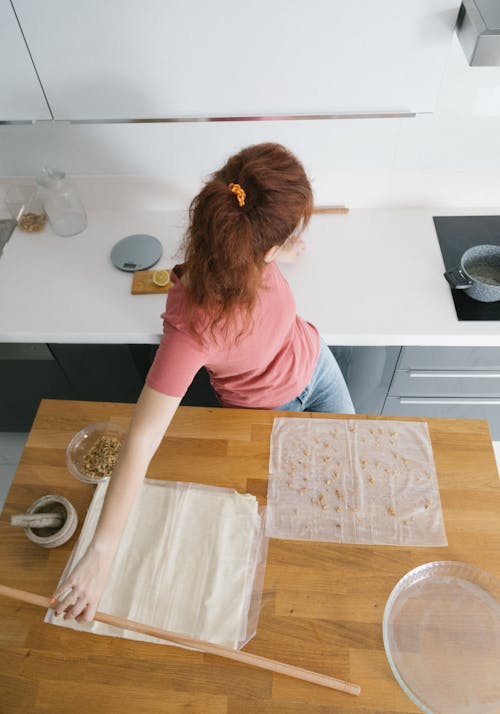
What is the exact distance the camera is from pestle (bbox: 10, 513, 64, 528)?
3.10 feet

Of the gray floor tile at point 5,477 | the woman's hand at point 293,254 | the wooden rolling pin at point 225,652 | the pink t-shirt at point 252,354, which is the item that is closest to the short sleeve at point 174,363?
the pink t-shirt at point 252,354

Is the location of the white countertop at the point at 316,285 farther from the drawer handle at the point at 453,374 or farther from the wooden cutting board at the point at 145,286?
the drawer handle at the point at 453,374

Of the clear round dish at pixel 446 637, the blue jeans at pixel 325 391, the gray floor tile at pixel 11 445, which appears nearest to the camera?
the clear round dish at pixel 446 637

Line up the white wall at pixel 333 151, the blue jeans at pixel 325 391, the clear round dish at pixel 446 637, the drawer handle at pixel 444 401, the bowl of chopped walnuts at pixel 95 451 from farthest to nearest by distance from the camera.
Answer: the drawer handle at pixel 444 401 < the white wall at pixel 333 151 < the blue jeans at pixel 325 391 < the bowl of chopped walnuts at pixel 95 451 < the clear round dish at pixel 446 637

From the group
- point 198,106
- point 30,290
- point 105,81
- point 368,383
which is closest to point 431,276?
point 368,383

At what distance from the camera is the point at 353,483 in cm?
105

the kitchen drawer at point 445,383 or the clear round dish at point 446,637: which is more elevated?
the clear round dish at point 446,637

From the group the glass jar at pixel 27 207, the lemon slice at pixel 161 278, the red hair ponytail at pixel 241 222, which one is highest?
the red hair ponytail at pixel 241 222

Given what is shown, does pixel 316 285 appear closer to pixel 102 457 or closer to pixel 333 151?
pixel 333 151

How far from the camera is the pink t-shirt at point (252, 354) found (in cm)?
94

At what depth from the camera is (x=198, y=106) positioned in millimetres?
1458

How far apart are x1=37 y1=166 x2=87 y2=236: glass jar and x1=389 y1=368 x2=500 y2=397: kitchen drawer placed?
3.75ft

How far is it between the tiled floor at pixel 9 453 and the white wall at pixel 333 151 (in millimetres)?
1039

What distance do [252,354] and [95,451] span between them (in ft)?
1.27
